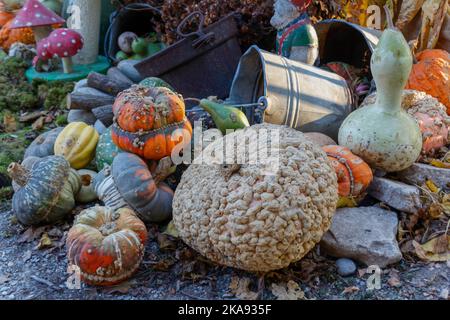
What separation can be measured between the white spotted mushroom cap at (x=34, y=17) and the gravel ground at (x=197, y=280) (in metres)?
3.07

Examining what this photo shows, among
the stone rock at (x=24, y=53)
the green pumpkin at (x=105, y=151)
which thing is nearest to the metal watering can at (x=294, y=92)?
the green pumpkin at (x=105, y=151)

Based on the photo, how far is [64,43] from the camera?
15.5 ft

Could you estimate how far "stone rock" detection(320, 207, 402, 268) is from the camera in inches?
93.4

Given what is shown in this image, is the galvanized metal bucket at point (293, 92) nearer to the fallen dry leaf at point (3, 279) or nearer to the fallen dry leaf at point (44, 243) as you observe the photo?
the fallen dry leaf at point (44, 243)

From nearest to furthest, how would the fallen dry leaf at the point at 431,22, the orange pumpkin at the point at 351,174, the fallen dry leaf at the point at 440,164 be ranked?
the orange pumpkin at the point at 351,174 < the fallen dry leaf at the point at 440,164 < the fallen dry leaf at the point at 431,22

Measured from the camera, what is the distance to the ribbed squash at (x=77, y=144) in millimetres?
3193

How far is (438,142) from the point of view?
320 cm

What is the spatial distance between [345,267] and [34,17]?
13.5 ft

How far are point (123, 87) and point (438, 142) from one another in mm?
2407

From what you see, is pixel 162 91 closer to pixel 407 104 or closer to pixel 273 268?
pixel 273 268

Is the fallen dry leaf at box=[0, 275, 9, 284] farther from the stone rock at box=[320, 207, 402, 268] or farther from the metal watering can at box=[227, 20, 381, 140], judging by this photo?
the metal watering can at box=[227, 20, 381, 140]

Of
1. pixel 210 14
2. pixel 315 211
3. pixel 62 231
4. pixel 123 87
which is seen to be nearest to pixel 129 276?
pixel 62 231

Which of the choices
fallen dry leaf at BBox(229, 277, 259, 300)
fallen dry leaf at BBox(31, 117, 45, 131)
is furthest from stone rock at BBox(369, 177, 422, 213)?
fallen dry leaf at BBox(31, 117, 45, 131)

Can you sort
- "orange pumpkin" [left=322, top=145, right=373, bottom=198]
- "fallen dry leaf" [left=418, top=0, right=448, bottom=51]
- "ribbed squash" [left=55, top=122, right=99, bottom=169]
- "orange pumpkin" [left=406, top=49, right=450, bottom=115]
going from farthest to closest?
"fallen dry leaf" [left=418, top=0, right=448, bottom=51] < "orange pumpkin" [left=406, top=49, right=450, bottom=115] < "ribbed squash" [left=55, top=122, right=99, bottom=169] < "orange pumpkin" [left=322, top=145, right=373, bottom=198]
